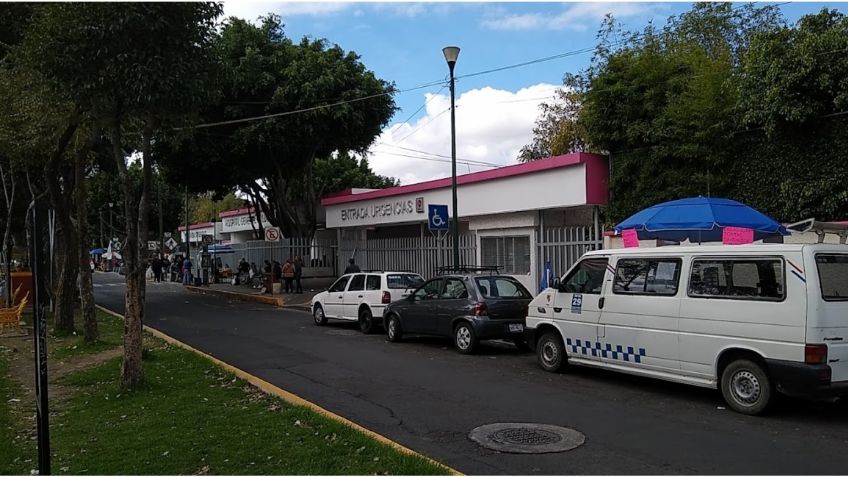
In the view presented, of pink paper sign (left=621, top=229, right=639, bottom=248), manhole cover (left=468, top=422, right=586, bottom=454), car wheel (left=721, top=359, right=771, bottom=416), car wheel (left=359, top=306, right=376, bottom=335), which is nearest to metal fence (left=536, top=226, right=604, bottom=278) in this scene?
pink paper sign (left=621, top=229, right=639, bottom=248)

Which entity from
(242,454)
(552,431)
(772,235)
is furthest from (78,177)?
(772,235)

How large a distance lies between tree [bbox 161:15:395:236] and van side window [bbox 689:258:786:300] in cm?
1972

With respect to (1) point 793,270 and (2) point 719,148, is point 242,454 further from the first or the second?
(2) point 719,148

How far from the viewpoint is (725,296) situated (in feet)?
26.8

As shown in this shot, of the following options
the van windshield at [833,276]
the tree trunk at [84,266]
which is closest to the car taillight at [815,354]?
the van windshield at [833,276]

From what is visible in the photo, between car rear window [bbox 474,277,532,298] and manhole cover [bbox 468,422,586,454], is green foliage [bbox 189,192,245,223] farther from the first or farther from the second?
manhole cover [bbox 468,422,586,454]

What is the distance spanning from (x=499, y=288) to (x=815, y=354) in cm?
634

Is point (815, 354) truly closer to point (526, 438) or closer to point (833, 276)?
point (833, 276)

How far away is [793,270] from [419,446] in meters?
4.50

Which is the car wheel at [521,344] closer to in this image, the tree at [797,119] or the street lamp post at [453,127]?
the street lamp post at [453,127]

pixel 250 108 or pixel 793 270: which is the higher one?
pixel 250 108

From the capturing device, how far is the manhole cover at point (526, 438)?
6418mm

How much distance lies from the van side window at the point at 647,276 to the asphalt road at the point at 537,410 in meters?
1.35

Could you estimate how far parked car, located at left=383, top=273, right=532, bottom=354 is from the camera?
12484 mm
